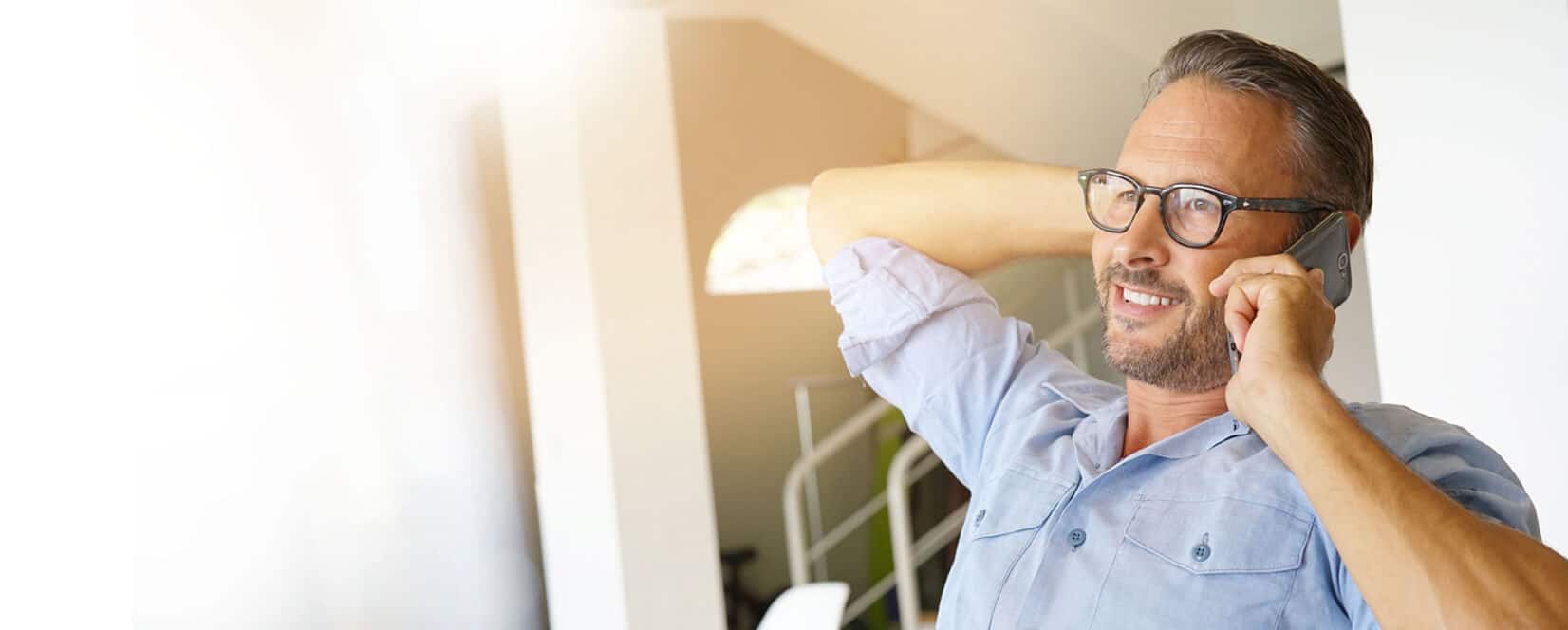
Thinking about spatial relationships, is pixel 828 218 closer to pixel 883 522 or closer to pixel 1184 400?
pixel 1184 400

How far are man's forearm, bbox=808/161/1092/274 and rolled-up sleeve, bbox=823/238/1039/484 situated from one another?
0.03 m

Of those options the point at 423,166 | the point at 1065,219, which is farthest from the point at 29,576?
the point at 423,166

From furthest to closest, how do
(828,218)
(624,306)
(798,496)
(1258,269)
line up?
1. (798,496)
2. (624,306)
3. (828,218)
4. (1258,269)

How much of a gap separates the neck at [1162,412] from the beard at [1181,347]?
0.05ft

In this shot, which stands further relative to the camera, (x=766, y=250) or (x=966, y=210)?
(x=766, y=250)

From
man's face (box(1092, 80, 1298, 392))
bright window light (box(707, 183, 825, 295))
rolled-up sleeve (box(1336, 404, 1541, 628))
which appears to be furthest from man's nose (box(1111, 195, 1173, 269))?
bright window light (box(707, 183, 825, 295))

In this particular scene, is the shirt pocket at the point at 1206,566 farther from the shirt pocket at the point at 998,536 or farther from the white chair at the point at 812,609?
the white chair at the point at 812,609

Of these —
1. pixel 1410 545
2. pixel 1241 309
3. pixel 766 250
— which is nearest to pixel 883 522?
pixel 766 250

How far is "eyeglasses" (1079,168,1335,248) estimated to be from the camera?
1017 millimetres

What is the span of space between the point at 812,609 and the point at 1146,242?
1.32m

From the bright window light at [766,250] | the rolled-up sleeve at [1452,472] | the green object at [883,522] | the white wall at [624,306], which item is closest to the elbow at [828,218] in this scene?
the rolled-up sleeve at [1452,472]

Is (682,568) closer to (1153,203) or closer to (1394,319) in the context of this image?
(1394,319)

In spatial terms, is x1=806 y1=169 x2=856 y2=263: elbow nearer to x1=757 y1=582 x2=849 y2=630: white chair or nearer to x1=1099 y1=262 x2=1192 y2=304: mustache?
x1=1099 y1=262 x2=1192 y2=304: mustache

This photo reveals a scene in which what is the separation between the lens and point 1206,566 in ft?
2.97
